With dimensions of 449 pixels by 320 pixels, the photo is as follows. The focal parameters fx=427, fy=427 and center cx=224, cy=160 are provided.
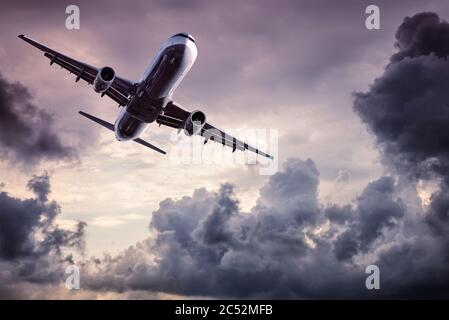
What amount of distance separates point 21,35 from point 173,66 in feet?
59.0

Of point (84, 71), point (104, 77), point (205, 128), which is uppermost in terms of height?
point (84, 71)

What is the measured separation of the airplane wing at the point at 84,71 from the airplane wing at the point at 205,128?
16.4 ft

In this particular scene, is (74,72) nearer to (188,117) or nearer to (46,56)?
(46,56)

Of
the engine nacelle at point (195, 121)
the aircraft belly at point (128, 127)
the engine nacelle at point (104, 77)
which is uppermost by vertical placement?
the engine nacelle at point (104, 77)

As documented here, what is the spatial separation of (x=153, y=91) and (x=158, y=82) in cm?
167

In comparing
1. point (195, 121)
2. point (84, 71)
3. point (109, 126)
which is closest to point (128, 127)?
point (109, 126)

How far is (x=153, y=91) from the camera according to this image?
39688 millimetres

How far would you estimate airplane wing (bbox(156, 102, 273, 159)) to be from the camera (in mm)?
48344

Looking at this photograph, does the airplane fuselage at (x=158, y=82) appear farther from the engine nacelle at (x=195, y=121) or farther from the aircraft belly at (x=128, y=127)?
the engine nacelle at (x=195, y=121)

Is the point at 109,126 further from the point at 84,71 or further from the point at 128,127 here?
the point at 84,71

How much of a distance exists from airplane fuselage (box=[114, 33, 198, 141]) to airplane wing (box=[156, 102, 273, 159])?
3.87 m

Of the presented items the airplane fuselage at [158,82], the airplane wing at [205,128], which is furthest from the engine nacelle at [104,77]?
the airplane wing at [205,128]

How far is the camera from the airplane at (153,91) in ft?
120
